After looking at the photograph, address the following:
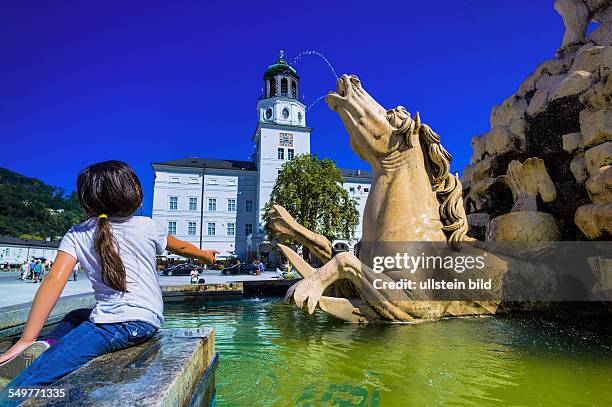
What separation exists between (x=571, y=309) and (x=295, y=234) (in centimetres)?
392

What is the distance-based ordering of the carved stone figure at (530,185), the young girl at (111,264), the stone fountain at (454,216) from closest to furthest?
the young girl at (111,264), the stone fountain at (454,216), the carved stone figure at (530,185)

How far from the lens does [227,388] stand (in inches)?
103

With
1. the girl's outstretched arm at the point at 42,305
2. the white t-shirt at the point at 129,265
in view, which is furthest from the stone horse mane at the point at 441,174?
the girl's outstretched arm at the point at 42,305

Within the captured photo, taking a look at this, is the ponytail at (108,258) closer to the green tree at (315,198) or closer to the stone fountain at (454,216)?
the stone fountain at (454,216)

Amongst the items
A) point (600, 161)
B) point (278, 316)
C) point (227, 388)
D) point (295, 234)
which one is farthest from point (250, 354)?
point (600, 161)

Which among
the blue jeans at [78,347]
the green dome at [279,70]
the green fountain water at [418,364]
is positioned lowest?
the green fountain water at [418,364]

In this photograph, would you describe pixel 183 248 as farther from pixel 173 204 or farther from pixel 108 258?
pixel 173 204

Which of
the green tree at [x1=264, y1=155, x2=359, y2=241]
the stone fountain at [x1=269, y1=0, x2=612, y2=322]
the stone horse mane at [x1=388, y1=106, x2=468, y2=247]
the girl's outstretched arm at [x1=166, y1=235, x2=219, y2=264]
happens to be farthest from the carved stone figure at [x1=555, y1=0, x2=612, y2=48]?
the green tree at [x1=264, y1=155, x2=359, y2=241]

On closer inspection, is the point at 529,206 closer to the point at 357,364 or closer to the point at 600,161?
the point at 600,161

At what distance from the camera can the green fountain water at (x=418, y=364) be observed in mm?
2477

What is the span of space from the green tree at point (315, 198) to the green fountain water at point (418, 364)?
29905 millimetres

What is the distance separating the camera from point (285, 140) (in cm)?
5959

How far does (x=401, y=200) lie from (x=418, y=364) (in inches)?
97.8

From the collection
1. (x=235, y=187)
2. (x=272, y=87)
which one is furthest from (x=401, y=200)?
(x=272, y=87)
